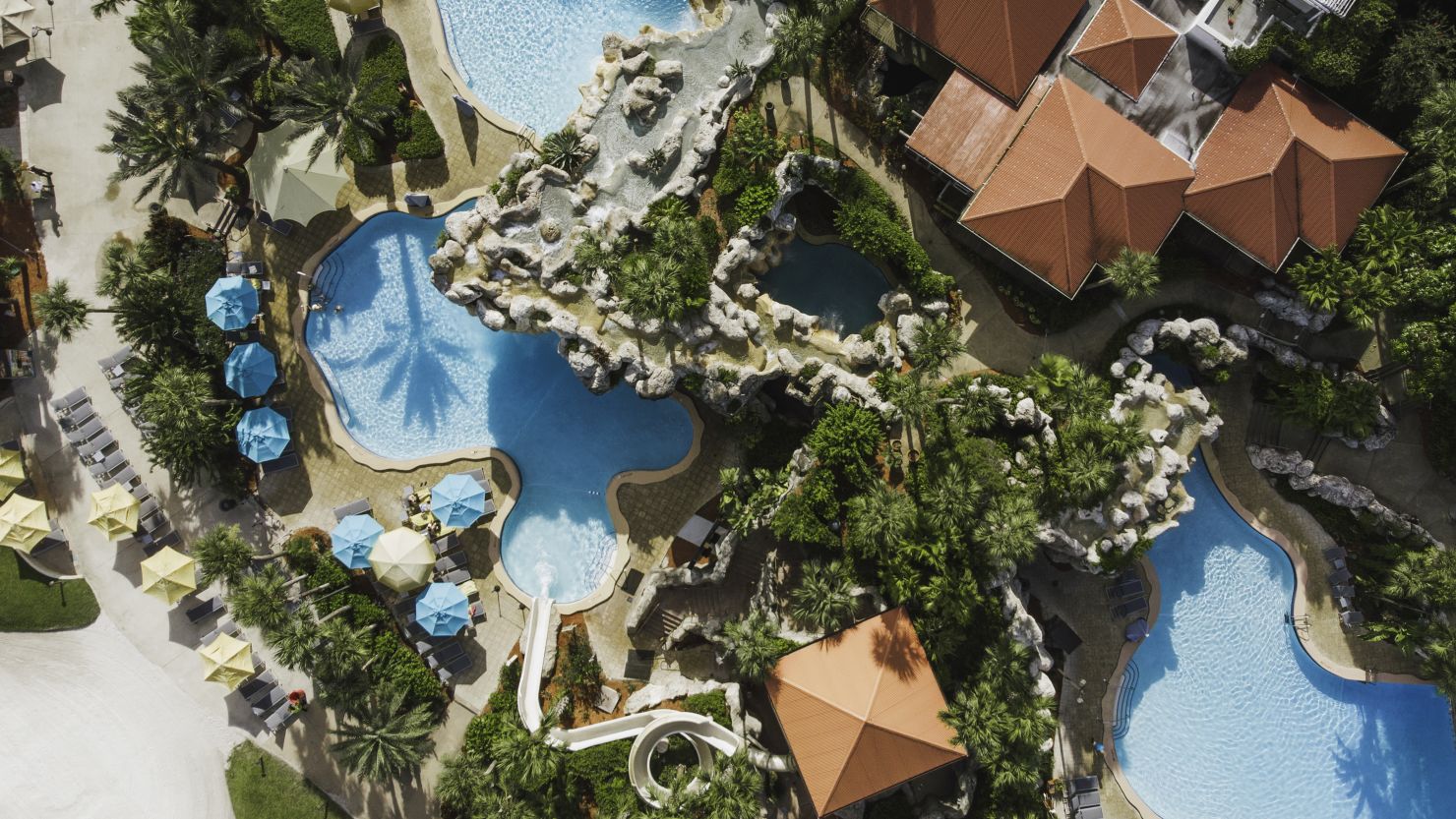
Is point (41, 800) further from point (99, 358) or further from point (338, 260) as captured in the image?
point (338, 260)

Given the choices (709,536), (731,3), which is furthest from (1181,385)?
(731,3)

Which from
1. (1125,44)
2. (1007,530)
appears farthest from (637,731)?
(1125,44)

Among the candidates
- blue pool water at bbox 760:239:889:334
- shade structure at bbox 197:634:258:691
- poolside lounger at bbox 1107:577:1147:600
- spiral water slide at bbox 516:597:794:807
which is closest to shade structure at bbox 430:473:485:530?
spiral water slide at bbox 516:597:794:807

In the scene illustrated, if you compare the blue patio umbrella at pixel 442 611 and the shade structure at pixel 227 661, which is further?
the blue patio umbrella at pixel 442 611

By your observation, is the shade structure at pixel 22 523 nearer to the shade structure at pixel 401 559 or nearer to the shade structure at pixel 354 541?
the shade structure at pixel 354 541

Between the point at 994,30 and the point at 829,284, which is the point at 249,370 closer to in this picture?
the point at 829,284

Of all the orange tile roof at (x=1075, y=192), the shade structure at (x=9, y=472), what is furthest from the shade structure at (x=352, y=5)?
the orange tile roof at (x=1075, y=192)

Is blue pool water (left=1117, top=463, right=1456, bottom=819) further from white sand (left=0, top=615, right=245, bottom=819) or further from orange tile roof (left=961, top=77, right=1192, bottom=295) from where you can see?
white sand (left=0, top=615, right=245, bottom=819)
